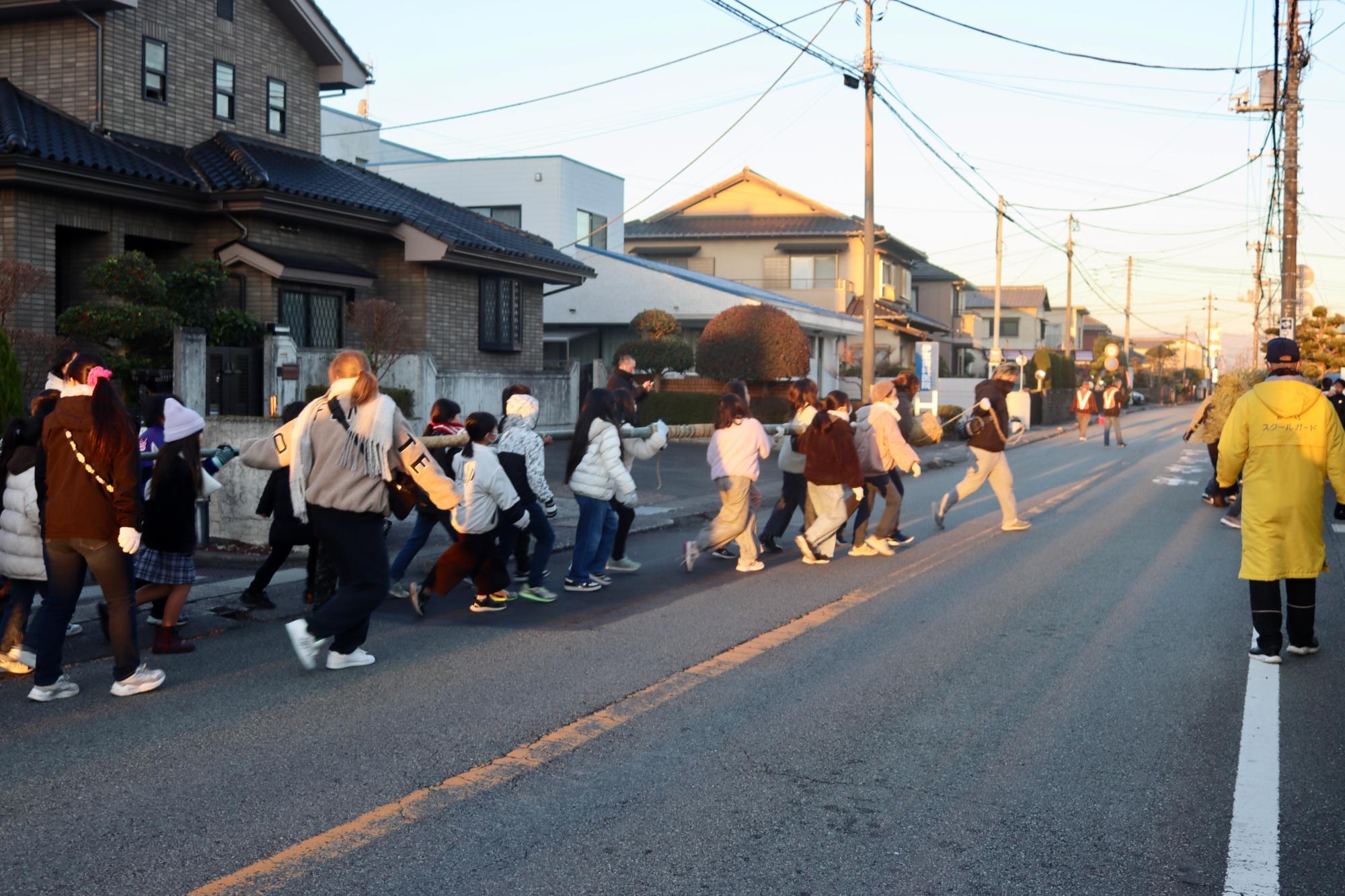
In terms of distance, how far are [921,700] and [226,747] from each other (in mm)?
3510

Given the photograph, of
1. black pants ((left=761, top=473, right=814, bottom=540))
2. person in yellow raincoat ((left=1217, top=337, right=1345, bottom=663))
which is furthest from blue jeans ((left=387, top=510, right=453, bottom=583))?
person in yellow raincoat ((left=1217, top=337, right=1345, bottom=663))

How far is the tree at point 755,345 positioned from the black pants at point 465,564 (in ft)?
71.2

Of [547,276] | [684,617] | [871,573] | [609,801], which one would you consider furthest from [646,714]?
[547,276]

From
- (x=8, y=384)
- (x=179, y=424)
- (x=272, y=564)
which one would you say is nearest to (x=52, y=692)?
(x=179, y=424)

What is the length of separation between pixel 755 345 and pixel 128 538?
24.6 metres

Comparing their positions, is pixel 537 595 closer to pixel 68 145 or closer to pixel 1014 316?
pixel 68 145

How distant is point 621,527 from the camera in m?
11.1

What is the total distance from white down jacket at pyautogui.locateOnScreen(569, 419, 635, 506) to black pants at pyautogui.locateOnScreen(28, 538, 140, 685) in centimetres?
397

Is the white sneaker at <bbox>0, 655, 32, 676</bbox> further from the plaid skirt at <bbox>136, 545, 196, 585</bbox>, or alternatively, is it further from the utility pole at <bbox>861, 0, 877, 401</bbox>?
the utility pole at <bbox>861, 0, 877, 401</bbox>

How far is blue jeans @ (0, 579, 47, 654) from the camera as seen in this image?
22.8 feet

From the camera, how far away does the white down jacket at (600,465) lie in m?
9.80

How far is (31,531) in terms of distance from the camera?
668 cm

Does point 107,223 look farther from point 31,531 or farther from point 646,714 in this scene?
point 646,714

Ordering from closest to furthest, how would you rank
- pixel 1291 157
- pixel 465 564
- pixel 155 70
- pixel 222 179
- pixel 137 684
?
pixel 137 684 → pixel 465 564 → pixel 222 179 → pixel 155 70 → pixel 1291 157
